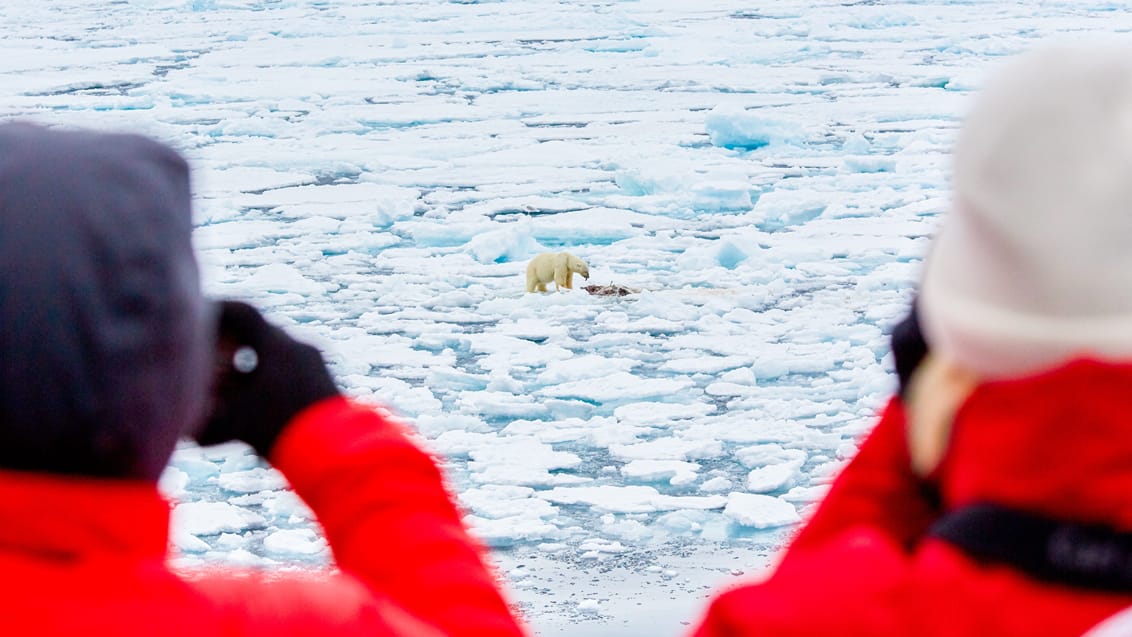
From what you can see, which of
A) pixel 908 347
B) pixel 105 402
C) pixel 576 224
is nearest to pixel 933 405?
pixel 908 347

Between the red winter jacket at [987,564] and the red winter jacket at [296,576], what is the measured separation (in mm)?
179

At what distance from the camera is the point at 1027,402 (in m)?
0.72

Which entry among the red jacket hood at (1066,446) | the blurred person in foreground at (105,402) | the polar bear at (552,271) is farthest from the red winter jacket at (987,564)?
the polar bear at (552,271)

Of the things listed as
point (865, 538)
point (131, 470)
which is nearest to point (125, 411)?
point (131, 470)

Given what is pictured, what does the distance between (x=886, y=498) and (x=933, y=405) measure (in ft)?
0.33

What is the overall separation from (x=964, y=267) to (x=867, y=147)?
5.27 metres

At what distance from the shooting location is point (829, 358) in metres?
3.31

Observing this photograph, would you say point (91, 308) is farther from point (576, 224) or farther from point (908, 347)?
point (576, 224)

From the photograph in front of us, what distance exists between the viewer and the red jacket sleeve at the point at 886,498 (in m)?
0.90

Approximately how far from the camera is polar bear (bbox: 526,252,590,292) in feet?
13.0

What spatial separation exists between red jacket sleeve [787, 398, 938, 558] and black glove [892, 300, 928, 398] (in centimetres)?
2

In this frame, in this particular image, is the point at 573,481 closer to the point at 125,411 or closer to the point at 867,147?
the point at 125,411

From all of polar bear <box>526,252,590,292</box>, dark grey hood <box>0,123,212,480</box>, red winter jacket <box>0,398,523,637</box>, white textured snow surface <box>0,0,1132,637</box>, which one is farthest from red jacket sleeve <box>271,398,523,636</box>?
polar bear <box>526,252,590,292</box>

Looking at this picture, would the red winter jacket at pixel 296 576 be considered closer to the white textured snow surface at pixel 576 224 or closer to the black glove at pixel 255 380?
the black glove at pixel 255 380
